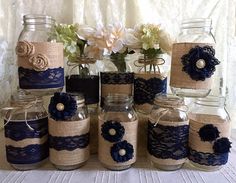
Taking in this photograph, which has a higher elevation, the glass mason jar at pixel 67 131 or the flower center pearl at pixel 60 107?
the flower center pearl at pixel 60 107

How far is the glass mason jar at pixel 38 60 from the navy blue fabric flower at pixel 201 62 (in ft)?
0.97

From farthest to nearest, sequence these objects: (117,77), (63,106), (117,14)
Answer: (117,14) → (117,77) → (63,106)

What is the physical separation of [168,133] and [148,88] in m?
0.15

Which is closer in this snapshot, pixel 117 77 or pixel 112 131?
pixel 112 131

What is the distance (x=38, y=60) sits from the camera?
1.77 feet

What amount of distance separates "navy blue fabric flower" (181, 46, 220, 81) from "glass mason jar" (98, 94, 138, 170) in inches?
6.2

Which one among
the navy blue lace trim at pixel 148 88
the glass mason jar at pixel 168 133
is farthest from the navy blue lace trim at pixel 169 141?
the navy blue lace trim at pixel 148 88

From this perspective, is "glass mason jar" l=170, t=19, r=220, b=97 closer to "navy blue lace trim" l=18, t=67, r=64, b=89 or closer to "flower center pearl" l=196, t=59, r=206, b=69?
"flower center pearl" l=196, t=59, r=206, b=69

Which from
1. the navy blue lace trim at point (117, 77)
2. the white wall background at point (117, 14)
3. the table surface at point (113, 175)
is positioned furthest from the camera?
the white wall background at point (117, 14)

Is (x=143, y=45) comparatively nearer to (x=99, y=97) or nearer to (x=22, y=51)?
(x=99, y=97)

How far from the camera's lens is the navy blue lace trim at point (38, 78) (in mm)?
548

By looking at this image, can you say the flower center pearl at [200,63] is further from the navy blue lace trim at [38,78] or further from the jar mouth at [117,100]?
the navy blue lace trim at [38,78]

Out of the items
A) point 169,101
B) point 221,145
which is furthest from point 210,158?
point 169,101

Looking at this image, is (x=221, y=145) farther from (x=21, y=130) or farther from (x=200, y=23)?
(x=21, y=130)
